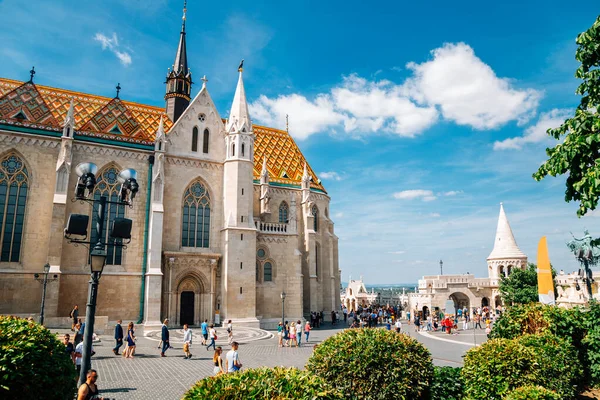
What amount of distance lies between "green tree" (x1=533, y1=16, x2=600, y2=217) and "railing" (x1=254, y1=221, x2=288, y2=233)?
2333 centimetres

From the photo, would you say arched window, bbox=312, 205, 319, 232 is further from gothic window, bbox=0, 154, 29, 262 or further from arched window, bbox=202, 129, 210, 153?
gothic window, bbox=0, 154, 29, 262

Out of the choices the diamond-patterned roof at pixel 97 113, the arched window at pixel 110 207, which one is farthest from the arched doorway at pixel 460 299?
the diamond-patterned roof at pixel 97 113

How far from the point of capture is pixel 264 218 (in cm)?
3322

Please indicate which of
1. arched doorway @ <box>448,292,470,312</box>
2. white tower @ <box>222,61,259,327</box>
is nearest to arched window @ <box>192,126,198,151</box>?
white tower @ <box>222,61,259,327</box>

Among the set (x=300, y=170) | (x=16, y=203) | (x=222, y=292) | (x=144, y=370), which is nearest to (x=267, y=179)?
(x=300, y=170)

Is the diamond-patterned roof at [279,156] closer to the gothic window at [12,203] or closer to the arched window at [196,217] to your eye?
the arched window at [196,217]

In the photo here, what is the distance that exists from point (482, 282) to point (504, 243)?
500 cm

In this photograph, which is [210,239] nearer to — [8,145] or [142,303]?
[142,303]

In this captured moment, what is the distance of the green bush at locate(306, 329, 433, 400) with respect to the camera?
24.1 feet

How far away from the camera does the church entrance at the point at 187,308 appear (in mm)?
26875

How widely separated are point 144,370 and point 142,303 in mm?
12304

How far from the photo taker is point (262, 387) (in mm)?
4531

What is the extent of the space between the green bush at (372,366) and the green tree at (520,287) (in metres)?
30.6

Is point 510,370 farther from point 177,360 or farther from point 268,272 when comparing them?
point 268,272
